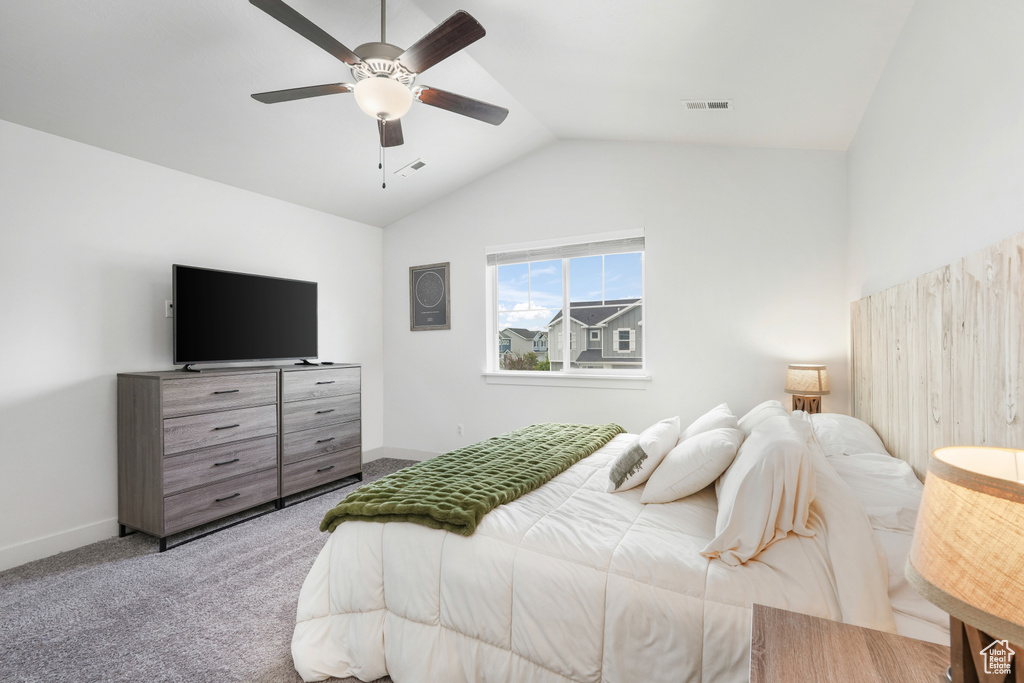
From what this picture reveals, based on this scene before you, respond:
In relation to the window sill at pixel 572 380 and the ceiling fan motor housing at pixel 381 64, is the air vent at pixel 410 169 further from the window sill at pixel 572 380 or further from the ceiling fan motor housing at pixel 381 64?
the window sill at pixel 572 380

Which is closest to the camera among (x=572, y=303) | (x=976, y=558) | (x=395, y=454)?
(x=976, y=558)

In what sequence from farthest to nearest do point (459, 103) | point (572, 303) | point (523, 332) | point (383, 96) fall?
point (523, 332), point (572, 303), point (459, 103), point (383, 96)

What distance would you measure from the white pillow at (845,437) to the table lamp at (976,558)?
5.38 feet

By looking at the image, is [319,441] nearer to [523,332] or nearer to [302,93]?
[523,332]

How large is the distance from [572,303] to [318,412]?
2.33 m

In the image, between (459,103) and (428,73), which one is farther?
(428,73)

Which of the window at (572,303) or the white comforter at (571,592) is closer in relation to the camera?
the white comforter at (571,592)

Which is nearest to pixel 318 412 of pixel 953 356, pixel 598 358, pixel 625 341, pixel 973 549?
pixel 598 358

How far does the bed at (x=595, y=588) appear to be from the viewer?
1261 millimetres

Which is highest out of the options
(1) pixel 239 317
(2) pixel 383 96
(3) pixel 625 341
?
(2) pixel 383 96

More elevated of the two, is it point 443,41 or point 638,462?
point 443,41

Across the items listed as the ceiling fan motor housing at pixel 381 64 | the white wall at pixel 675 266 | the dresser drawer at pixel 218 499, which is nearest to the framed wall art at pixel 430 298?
the white wall at pixel 675 266

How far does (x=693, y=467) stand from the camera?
1.84m

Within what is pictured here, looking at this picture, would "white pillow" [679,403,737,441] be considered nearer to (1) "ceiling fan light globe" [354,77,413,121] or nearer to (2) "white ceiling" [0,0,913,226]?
(2) "white ceiling" [0,0,913,226]
